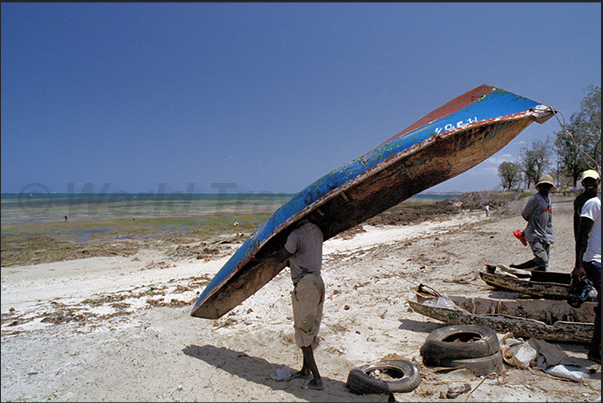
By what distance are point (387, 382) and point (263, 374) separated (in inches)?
56.0

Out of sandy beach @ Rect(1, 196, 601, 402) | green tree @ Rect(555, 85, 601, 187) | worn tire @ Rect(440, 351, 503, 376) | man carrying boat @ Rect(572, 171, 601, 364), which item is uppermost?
green tree @ Rect(555, 85, 601, 187)

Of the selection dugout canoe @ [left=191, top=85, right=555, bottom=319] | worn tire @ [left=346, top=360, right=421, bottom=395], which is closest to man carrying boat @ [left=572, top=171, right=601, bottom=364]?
dugout canoe @ [left=191, top=85, right=555, bottom=319]

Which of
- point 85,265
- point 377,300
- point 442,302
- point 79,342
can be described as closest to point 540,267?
point 442,302

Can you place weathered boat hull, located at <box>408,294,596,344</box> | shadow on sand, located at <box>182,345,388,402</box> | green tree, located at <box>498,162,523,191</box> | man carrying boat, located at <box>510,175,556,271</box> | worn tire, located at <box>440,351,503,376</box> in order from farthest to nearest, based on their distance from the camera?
green tree, located at <box>498,162,523,191</box>
man carrying boat, located at <box>510,175,556,271</box>
weathered boat hull, located at <box>408,294,596,344</box>
worn tire, located at <box>440,351,503,376</box>
shadow on sand, located at <box>182,345,388,402</box>

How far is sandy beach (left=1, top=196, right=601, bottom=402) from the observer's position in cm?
355

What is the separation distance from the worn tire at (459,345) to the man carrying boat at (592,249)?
109 cm

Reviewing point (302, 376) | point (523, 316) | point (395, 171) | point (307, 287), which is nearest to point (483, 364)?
point (523, 316)

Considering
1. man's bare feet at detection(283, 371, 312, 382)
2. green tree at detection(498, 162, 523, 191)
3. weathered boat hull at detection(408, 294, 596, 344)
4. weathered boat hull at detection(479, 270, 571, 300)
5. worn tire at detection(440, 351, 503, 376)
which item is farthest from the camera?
green tree at detection(498, 162, 523, 191)

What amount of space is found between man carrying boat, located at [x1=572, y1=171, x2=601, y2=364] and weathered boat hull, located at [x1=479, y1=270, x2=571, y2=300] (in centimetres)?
130

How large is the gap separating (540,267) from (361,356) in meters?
3.93

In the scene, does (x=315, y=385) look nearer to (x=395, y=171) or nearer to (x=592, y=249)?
(x=395, y=171)

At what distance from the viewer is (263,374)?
3.96 metres

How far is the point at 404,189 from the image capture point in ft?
14.4

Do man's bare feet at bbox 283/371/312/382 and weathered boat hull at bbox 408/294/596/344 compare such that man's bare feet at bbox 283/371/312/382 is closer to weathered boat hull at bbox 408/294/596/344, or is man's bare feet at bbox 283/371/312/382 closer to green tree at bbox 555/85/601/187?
weathered boat hull at bbox 408/294/596/344
